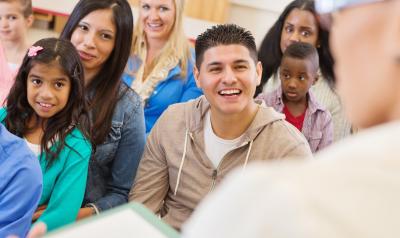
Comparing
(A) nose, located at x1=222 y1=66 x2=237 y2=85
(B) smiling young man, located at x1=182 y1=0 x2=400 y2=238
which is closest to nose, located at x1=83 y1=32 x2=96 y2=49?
(A) nose, located at x1=222 y1=66 x2=237 y2=85

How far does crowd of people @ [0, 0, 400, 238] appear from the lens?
0.33 metres

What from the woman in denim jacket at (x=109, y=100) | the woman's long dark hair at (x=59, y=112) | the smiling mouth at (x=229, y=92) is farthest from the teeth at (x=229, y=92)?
the woman's long dark hair at (x=59, y=112)

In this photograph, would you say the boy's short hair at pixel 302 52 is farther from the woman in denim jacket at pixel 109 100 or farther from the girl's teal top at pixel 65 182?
the girl's teal top at pixel 65 182

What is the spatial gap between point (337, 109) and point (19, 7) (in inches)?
66.3

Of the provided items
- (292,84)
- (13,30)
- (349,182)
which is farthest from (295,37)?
(349,182)

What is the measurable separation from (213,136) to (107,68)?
522 mm

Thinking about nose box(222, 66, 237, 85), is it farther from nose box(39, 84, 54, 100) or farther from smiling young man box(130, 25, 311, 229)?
nose box(39, 84, 54, 100)

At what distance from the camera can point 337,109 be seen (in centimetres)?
221

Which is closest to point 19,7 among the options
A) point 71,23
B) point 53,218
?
point 71,23

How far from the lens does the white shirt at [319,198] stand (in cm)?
31

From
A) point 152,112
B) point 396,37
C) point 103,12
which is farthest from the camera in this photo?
point 152,112

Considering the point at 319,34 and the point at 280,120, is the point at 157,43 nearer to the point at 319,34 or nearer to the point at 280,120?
the point at 319,34

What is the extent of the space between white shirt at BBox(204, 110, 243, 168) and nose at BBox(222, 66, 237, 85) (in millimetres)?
172

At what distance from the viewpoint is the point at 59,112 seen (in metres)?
1.50
